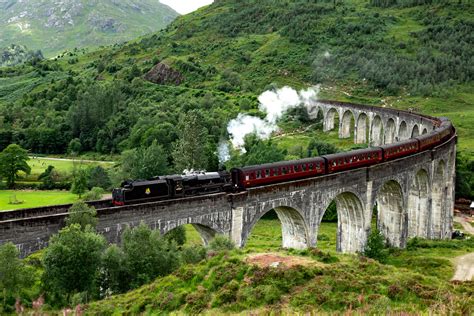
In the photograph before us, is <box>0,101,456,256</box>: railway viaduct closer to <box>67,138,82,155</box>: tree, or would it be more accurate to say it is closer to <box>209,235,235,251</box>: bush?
<box>209,235,235,251</box>: bush

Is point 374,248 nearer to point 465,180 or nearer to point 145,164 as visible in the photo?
point 145,164

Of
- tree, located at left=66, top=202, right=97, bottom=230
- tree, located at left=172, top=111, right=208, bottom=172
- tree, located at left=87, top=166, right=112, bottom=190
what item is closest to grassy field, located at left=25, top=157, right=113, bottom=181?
tree, located at left=87, top=166, right=112, bottom=190

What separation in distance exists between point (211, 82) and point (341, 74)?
34619 millimetres

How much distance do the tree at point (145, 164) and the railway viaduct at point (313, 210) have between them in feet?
91.6

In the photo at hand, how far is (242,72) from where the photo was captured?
133 m

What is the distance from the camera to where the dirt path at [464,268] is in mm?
35147

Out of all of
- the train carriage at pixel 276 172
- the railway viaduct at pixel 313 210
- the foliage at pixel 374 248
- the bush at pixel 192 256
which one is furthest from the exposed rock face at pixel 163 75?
the bush at pixel 192 256

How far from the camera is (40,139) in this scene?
91.6m

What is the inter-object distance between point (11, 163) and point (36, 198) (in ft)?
34.8

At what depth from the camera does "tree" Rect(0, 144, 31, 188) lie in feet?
216

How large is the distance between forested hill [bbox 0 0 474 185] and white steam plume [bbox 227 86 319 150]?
9.35 feet

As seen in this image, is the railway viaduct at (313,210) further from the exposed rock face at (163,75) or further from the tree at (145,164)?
the exposed rock face at (163,75)

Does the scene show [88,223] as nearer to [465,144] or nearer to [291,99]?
[465,144]

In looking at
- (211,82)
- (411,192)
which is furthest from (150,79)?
(411,192)
